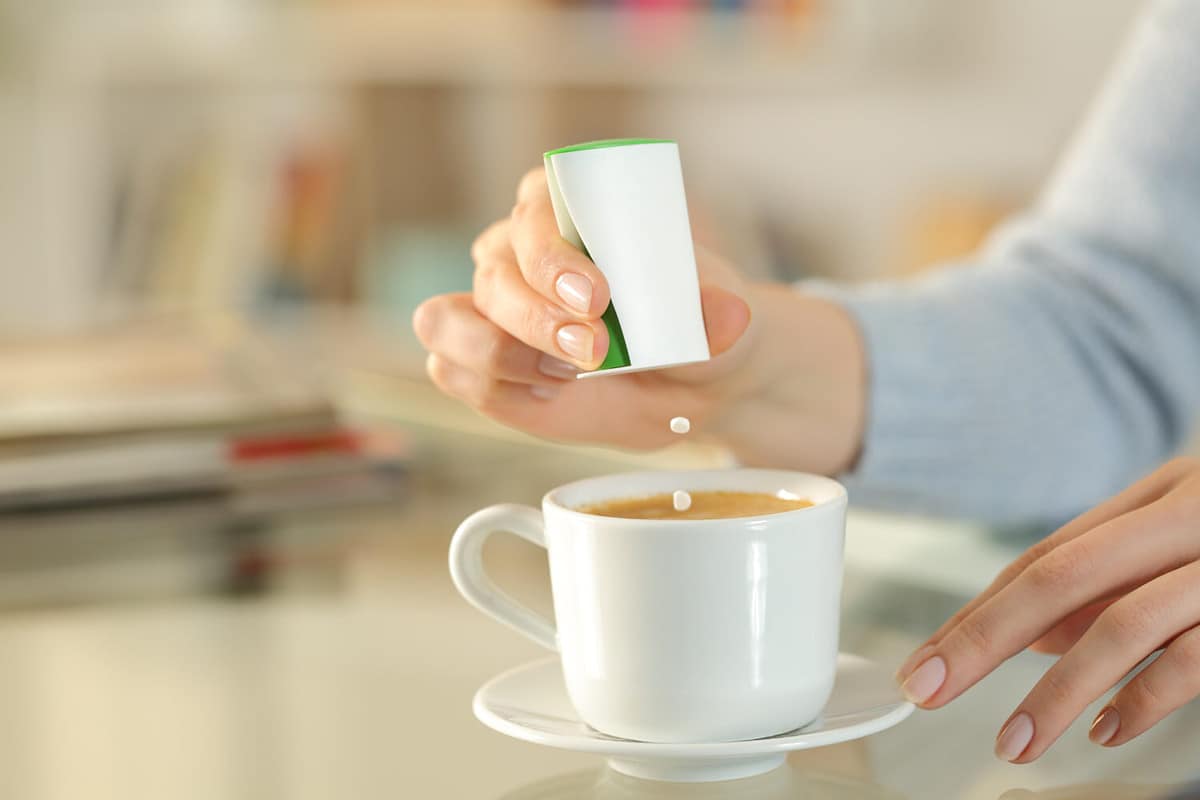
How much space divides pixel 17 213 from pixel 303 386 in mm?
2294

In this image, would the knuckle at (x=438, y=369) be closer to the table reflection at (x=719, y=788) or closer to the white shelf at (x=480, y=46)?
the table reflection at (x=719, y=788)

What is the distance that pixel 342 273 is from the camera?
293cm

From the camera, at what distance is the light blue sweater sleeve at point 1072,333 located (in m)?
0.92

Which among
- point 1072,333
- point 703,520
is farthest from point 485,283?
point 1072,333

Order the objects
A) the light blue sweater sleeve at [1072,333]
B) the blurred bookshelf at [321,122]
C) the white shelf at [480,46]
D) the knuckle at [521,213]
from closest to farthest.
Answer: the knuckle at [521,213]
the light blue sweater sleeve at [1072,333]
the white shelf at [480,46]
the blurred bookshelf at [321,122]

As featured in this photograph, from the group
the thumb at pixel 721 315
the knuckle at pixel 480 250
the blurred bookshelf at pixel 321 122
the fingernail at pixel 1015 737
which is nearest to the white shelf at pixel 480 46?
the blurred bookshelf at pixel 321 122

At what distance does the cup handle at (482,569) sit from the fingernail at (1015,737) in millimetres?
181

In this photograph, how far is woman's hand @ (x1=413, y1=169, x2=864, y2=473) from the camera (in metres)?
0.56

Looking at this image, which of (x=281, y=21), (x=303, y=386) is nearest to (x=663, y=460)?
(x=303, y=386)

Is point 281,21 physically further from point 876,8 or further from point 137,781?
point 137,781

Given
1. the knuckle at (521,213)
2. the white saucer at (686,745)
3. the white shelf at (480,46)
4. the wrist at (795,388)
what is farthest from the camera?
the white shelf at (480,46)

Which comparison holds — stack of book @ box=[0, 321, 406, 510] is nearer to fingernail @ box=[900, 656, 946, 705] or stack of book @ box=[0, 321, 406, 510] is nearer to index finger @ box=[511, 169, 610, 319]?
index finger @ box=[511, 169, 610, 319]

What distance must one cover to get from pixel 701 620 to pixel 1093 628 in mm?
141

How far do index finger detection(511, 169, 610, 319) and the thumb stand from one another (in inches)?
2.4
